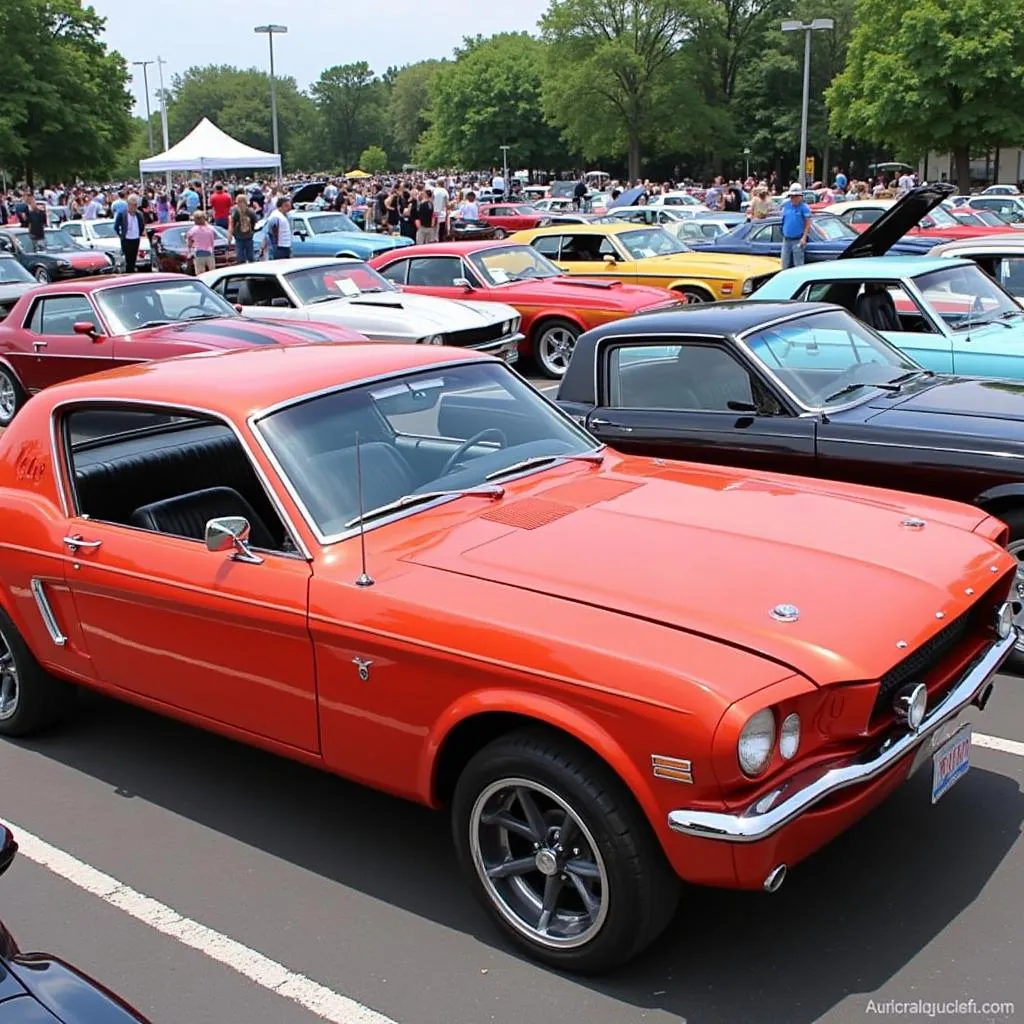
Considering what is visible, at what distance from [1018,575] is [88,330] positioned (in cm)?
886

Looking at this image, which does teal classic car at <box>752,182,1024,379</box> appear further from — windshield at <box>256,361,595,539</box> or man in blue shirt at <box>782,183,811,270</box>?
man in blue shirt at <box>782,183,811,270</box>

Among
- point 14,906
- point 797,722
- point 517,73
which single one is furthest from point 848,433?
point 517,73

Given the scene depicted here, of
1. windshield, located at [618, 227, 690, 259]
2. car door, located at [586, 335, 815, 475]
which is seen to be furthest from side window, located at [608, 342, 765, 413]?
windshield, located at [618, 227, 690, 259]

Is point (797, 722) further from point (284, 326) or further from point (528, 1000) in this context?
point (284, 326)

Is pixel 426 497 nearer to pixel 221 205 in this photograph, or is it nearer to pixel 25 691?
pixel 25 691

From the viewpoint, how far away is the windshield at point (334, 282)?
13438 mm

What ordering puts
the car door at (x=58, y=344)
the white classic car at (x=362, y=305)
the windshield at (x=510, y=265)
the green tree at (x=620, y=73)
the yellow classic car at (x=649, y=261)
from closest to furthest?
1. the car door at (x=58, y=344)
2. the white classic car at (x=362, y=305)
3. the windshield at (x=510, y=265)
4. the yellow classic car at (x=649, y=261)
5. the green tree at (x=620, y=73)

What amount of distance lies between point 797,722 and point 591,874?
691 mm

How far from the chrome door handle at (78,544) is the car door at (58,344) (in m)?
7.29

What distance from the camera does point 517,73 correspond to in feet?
289

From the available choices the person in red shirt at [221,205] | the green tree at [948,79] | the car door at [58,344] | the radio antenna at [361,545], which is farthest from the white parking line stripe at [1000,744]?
the green tree at [948,79]

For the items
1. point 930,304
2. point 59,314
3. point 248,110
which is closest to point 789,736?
point 930,304

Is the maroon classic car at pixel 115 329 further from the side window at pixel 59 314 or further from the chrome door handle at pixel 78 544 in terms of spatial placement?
the chrome door handle at pixel 78 544

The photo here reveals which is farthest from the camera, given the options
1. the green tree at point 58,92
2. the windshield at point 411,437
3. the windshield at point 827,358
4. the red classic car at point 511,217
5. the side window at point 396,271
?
the green tree at point 58,92
